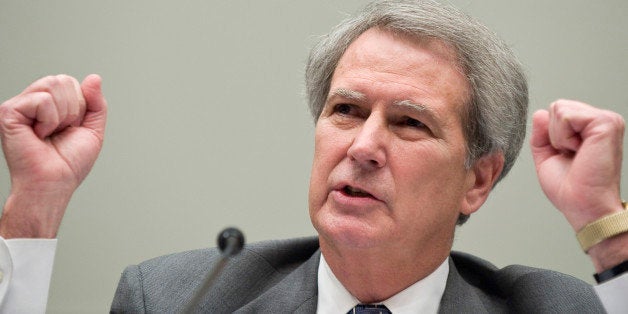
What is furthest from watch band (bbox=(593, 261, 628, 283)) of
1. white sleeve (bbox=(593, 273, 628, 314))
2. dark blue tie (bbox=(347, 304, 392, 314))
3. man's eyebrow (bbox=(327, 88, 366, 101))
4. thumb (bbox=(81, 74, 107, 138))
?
thumb (bbox=(81, 74, 107, 138))

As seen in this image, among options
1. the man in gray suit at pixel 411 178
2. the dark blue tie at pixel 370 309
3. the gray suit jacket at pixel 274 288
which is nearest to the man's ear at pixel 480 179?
the man in gray suit at pixel 411 178

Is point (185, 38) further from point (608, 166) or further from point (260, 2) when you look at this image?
point (608, 166)

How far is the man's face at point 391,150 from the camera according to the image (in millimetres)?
2113

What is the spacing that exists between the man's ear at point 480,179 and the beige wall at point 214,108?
0.67 m

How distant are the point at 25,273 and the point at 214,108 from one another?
1245 mm

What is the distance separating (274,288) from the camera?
236cm

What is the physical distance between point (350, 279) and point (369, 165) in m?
0.36

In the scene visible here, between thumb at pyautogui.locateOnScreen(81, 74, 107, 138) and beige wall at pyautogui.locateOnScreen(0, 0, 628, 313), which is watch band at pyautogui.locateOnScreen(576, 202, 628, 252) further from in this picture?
thumb at pyautogui.locateOnScreen(81, 74, 107, 138)

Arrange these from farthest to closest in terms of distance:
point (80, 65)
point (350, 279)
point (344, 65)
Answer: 1. point (80, 65)
2. point (344, 65)
3. point (350, 279)

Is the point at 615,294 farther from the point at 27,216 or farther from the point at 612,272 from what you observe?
the point at 27,216

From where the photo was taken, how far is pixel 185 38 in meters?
3.04

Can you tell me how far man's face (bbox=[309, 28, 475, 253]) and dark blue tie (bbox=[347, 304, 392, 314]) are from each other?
0.19 metres

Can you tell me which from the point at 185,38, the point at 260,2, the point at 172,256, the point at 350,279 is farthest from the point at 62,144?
the point at 260,2

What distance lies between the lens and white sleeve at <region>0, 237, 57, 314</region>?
75.4 inches
